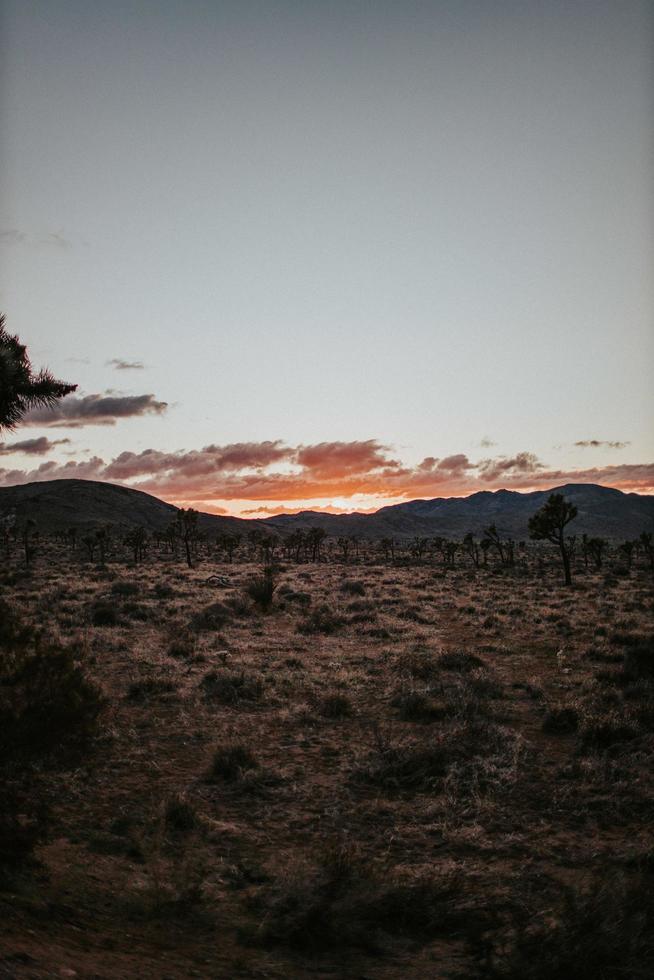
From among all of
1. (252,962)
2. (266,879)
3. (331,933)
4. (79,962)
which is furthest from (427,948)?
(79,962)

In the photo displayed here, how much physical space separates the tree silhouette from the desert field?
318cm

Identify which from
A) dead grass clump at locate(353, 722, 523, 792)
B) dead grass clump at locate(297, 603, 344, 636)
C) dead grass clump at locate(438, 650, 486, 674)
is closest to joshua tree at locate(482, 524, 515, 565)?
dead grass clump at locate(297, 603, 344, 636)

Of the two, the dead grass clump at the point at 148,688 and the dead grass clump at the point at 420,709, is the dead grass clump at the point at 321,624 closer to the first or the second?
the dead grass clump at the point at 148,688

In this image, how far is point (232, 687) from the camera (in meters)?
14.3

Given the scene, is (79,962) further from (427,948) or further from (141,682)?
(141,682)

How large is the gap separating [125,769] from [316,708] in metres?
4.80

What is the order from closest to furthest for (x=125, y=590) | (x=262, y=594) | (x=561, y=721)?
(x=561, y=721)
(x=262, y=594)
(x=125, y=590)

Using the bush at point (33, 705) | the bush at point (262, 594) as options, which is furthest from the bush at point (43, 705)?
the bush at point (262, 594)

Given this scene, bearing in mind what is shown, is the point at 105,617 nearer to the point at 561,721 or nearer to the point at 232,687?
the point at 232,687

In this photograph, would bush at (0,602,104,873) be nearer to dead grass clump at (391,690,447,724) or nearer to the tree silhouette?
the tree silhouette

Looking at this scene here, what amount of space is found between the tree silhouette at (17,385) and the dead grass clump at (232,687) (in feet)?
28.2

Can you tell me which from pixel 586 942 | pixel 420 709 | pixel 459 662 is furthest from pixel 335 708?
pixel 586 942

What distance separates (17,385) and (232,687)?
938 cm

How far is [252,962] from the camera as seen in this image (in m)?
4.96
